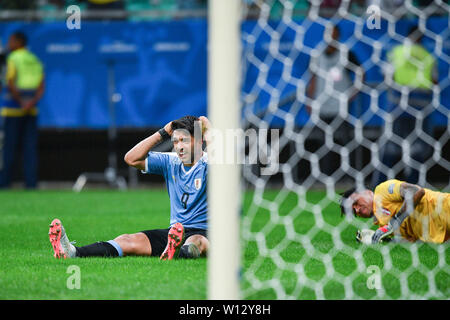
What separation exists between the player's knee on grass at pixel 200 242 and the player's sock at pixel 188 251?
0.07 meters

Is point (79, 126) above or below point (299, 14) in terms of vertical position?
below

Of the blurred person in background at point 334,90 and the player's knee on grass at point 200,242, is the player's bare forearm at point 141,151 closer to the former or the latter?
the player's knee on grass at point 200,242

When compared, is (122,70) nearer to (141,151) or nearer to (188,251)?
(141,151)

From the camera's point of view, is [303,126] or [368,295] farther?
[303,126]

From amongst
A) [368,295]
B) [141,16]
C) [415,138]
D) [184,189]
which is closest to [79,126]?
[141,16]

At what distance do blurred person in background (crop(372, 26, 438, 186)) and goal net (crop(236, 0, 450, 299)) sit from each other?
0.07ft

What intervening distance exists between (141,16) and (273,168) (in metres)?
3.30

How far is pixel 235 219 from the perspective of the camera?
10.00 ft

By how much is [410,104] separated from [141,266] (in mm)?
5488

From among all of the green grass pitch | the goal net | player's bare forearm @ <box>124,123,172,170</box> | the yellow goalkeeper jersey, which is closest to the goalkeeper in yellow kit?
the yellow goalkeeper jersey

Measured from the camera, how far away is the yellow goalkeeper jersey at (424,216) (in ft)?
17.8

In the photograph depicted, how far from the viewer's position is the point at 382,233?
17.7ft
